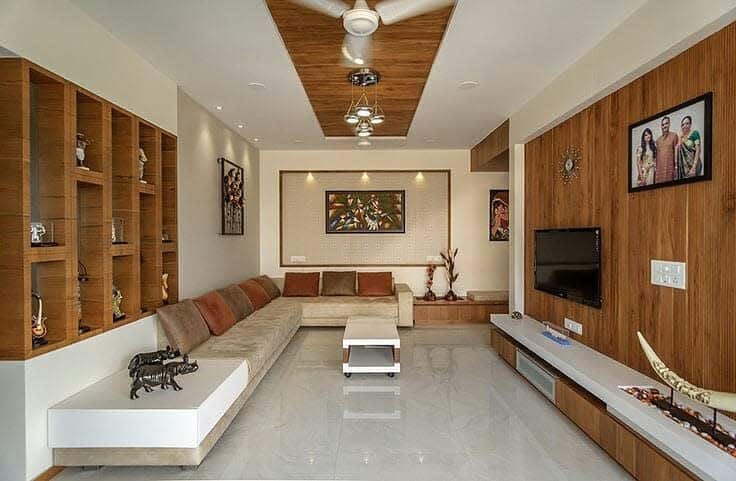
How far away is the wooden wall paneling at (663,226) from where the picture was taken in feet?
7.77

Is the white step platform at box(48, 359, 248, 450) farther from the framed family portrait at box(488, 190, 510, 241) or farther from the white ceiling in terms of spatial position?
the framed family portrait at box(488, 190, 510, 241)

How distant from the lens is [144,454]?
2.61 meters

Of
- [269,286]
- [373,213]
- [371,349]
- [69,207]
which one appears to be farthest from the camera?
[373,213]

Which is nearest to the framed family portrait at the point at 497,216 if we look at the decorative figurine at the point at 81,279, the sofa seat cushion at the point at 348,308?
the sofa seat cushion at the point at 348,308

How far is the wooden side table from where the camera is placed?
7172mm

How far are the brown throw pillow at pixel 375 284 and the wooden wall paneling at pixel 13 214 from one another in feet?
17.3

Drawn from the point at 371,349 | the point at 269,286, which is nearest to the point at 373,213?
the point at 269,286

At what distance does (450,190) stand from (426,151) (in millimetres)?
816

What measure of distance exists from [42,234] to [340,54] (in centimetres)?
A: 250

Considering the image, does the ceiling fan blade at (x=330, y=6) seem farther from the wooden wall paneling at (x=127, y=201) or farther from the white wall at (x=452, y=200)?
the white wall at (x=452, y=200)

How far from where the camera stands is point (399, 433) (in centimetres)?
319

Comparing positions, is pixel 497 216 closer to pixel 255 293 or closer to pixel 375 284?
pixel 375 284

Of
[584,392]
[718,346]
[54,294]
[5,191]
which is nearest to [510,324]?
[584,392]

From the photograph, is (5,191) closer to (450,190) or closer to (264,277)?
(264,277)
